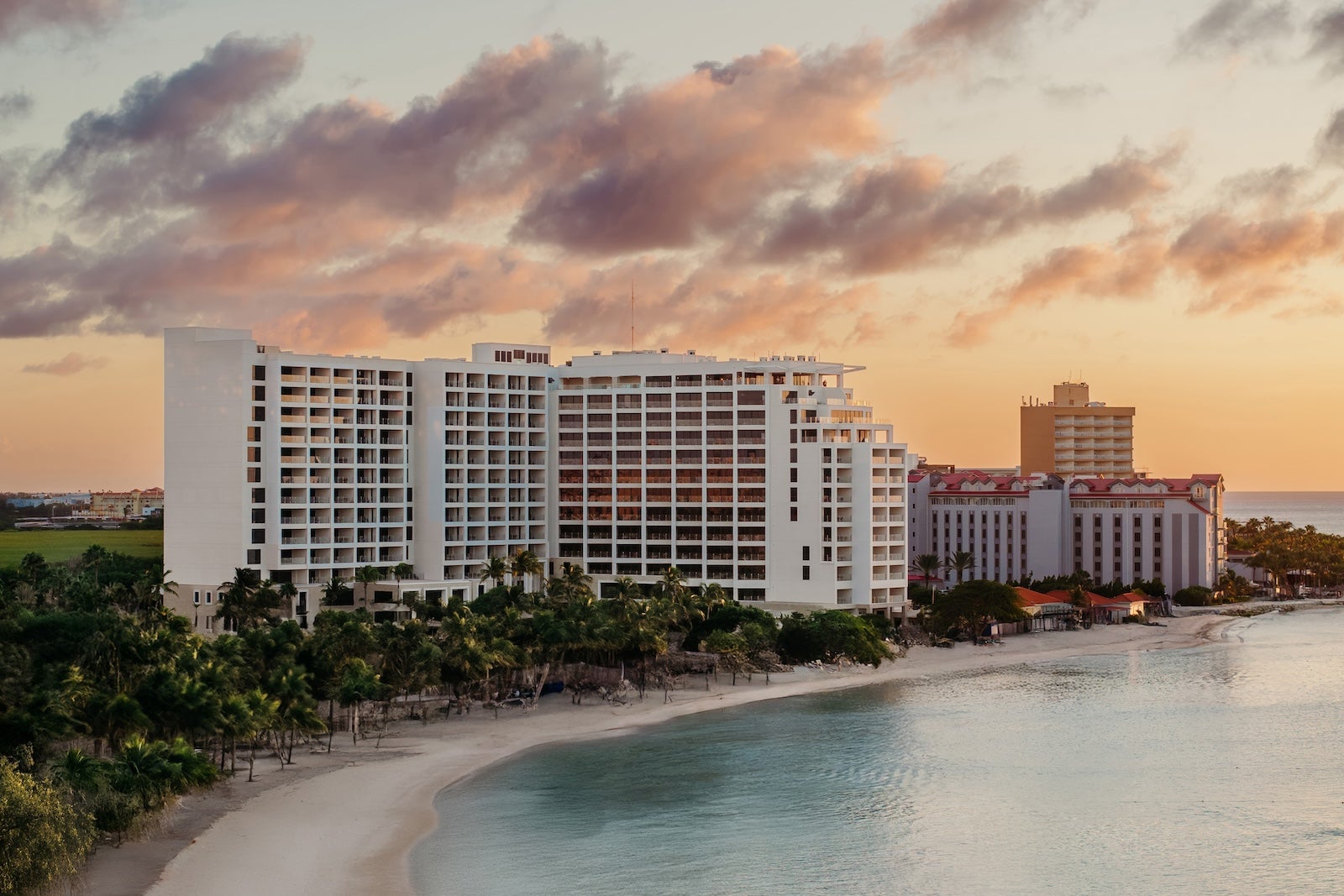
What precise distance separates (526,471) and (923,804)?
9641 centimetres

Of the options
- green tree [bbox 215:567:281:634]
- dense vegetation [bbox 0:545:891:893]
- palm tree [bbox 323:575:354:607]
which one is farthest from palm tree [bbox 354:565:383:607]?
green tree [bbox 215:567:281:634]

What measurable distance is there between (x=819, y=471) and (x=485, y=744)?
72297 mm

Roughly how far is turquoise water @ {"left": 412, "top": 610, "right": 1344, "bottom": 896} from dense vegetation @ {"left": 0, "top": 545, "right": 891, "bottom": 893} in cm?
1010

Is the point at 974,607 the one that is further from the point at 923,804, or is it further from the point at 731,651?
the point at 923,804

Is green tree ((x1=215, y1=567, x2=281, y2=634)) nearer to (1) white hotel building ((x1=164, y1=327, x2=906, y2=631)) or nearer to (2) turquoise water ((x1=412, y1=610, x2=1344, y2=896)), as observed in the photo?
(1) white hotel building ((x1=164, y1=327, x2=906, y2=631))

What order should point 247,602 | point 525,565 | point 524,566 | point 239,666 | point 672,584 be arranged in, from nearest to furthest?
point 239,666, point 247,602, point 672,584, point 524,566, point 525,565

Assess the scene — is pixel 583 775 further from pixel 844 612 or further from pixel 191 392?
pixel 191 392

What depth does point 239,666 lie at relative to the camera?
9200 centimetres

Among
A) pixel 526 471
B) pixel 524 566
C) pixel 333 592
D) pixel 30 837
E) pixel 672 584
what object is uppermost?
pixel 526 471

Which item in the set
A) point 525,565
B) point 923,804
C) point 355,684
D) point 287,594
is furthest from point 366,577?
point 923,804

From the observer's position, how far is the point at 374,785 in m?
89.3

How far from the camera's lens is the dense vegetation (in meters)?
69.1

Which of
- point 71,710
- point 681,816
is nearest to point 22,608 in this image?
point 71,710

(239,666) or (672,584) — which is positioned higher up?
(672,584)
